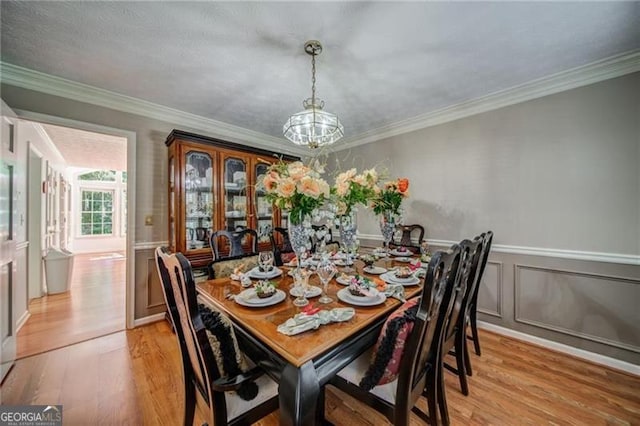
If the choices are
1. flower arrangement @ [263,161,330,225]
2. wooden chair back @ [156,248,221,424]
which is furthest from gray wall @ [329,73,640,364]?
wooden chair back @ [156,248,221,424]

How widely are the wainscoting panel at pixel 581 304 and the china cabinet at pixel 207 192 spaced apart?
296cm

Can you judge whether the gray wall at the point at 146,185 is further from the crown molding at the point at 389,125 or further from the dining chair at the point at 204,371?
the dining chair at the point at 204,371

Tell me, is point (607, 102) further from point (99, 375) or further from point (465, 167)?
point (99, 375)

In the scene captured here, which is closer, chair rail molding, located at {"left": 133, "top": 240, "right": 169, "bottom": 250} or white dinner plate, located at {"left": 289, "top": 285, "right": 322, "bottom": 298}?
white dinner plate, located at {"left": 289, "top": 285, "right": 322, "bottom": 298}

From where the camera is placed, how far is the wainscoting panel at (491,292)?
256 centimetres

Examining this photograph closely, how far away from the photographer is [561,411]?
1545 millimetres

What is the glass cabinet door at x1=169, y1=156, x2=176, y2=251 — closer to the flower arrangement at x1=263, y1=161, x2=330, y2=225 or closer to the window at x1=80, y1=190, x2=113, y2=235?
the flower arrangement at x1=263, y1=161, x2=330, y2=225

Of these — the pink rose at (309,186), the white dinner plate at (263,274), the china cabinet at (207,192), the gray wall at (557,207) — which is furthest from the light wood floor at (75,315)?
the gray wall at (557,207)

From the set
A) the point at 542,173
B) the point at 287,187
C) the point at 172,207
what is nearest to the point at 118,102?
the point at 172,207

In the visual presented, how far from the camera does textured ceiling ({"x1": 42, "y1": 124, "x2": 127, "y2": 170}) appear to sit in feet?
11.9

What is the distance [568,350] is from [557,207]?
1.30 metres

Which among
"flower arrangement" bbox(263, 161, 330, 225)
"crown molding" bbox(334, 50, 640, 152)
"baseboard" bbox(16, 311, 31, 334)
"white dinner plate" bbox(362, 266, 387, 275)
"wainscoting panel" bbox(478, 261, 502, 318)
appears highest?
"crown molding" bbox(334, 50, 640, 152)

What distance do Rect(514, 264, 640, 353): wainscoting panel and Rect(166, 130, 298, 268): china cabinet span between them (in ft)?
9.71

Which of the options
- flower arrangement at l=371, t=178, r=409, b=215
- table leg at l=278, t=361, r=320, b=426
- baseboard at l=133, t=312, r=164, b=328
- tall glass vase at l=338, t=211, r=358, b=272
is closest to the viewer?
table leg at l=278, t=361, r=320, b=426
